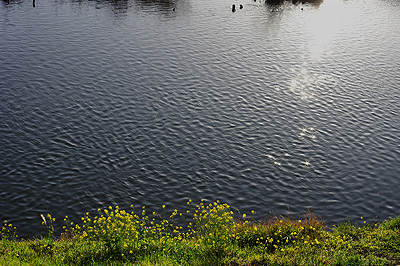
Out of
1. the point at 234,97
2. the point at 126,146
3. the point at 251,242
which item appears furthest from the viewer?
the point at 234,97

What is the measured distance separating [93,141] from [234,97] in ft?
56.1

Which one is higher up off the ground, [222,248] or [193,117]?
[222,248]

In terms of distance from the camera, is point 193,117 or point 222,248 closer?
point 222,248

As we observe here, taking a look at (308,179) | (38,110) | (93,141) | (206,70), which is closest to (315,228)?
(308,179)

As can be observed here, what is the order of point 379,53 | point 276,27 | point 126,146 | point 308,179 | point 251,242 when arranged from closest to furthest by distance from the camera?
point 251,242 → point 308,179 → point 126,146 → point 379,53 → point 276,27

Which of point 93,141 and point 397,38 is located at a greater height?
point 397,38

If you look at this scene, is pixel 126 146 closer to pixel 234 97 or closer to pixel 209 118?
pixel 209 118

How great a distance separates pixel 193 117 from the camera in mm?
42750

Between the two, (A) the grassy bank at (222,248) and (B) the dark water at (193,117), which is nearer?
(A) the grassy bank at (222,248)

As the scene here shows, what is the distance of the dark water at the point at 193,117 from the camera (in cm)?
3180

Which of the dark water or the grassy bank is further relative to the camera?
the dark water

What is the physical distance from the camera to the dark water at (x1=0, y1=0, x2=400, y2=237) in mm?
31797

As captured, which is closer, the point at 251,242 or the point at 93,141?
the point at 251,242

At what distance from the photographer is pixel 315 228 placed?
2323 centimetres
